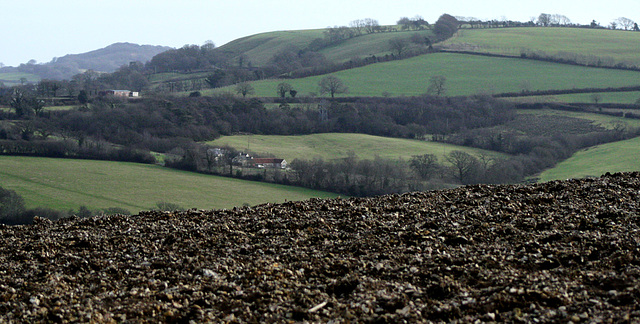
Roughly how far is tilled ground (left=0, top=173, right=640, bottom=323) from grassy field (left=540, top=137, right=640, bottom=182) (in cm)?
4145

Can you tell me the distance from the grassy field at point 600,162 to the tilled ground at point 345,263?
41451mm

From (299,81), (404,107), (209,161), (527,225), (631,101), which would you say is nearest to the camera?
(527,225)

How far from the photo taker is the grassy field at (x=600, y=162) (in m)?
52.3

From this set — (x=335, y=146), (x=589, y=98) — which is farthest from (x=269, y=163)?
(x=589, y=98)

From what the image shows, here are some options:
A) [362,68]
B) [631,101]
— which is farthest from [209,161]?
[362,68]

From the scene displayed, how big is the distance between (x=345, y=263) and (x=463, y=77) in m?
110

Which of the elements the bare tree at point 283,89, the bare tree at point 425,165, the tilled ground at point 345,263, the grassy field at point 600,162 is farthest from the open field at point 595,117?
the tilled ground at point 345,263

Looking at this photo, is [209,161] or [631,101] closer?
[209,161]

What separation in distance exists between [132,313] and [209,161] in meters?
54.4

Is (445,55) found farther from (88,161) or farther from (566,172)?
(88,161)

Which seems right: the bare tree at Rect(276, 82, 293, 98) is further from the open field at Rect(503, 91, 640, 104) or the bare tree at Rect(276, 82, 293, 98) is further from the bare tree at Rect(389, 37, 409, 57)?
the open field at Rect(503, 91, 640, 104)

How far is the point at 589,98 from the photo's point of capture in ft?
297

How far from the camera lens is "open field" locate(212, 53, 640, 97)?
102 meters

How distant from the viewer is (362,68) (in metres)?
128
